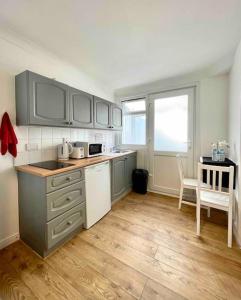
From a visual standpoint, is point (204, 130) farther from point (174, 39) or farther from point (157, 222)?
point (157, 222)

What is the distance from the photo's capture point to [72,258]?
58.2 inches

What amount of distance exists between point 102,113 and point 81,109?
531mm

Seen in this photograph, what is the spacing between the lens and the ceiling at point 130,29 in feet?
4.22

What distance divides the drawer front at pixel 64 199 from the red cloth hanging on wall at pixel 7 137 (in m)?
0.69

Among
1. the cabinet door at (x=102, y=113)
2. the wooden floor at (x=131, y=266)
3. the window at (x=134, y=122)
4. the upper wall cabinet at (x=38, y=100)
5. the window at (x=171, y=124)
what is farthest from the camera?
the window at (x=134, y=122)

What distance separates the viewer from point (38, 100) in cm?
162

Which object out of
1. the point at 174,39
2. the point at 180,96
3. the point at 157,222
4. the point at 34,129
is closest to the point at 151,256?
the point at 157,222

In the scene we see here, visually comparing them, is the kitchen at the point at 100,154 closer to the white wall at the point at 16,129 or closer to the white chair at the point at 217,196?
the white wall at the point at 16,129

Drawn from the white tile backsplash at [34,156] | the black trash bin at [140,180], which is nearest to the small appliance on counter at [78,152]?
the white tile backsplash at [34,156]

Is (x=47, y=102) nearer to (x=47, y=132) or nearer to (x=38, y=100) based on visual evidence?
(x=38, y=100)

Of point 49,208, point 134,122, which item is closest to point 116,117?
point 134,122

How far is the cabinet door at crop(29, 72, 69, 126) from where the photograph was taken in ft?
5.16

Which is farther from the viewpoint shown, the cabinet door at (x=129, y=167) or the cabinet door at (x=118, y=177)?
the cabinet door at (x=129, y=167)

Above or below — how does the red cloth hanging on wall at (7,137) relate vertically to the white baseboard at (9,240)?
above
